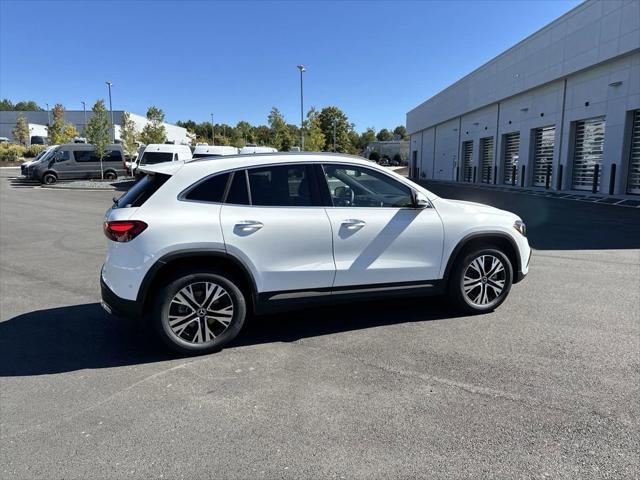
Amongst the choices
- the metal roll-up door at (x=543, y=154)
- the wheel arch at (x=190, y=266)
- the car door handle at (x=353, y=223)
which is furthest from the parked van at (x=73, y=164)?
the car door handle at (x=353, y=223)

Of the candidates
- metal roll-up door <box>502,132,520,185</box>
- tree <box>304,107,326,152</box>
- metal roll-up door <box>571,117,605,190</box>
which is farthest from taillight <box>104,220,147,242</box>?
tree <box>304,107,326,152</box>

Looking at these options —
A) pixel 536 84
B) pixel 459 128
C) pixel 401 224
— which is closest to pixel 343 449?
pixel 401 224

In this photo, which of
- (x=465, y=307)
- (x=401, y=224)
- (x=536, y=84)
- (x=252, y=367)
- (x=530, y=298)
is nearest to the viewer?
(x=252, y=367)

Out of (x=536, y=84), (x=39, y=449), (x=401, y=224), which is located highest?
(x=536, y=84)

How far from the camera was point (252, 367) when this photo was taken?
160 inches

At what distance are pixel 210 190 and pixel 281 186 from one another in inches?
25.6

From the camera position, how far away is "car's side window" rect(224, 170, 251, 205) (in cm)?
434

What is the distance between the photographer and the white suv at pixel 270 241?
13.5 ft

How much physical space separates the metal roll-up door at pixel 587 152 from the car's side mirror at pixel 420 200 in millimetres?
20676

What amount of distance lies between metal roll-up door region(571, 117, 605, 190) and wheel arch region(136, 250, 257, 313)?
22.2 m

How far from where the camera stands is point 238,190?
172 inches

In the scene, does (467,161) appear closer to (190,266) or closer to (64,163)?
(64,163)

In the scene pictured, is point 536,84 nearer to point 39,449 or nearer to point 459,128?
point 459,128

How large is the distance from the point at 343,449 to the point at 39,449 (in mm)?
1849
